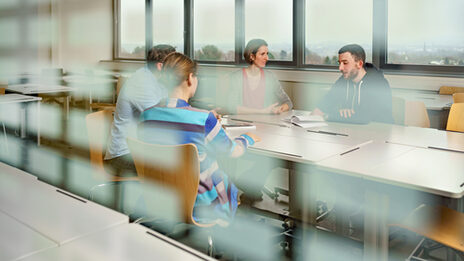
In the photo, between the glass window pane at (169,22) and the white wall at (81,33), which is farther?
the white wall at (81,33)

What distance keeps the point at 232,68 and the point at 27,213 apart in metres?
4.93

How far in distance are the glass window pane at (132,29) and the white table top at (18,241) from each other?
6744mm

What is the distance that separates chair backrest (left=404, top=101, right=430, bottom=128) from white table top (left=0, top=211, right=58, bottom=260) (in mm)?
2489

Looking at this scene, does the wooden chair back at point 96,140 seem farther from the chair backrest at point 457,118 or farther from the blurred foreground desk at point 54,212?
the chair backrest at point 457,118

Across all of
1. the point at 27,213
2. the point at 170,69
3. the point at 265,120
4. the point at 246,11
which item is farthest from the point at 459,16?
the point at 27,213

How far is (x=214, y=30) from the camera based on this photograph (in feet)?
21.0

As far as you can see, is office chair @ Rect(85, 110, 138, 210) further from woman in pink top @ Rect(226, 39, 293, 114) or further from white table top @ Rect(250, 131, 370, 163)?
woman in pink top @ Rect(226, 39, 293, 114)

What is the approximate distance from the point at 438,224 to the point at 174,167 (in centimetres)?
105

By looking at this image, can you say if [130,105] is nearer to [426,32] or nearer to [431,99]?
[431,99]

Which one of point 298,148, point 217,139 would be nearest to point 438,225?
point 298,148

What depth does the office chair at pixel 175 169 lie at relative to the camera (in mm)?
1608

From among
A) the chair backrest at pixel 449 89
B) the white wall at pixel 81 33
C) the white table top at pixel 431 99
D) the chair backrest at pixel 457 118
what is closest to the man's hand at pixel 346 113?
→ the chair backrest at pixel 457 118

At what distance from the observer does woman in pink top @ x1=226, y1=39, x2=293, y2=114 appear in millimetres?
3340

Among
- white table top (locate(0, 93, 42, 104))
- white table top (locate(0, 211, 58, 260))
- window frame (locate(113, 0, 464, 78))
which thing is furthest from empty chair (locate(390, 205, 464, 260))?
white table top (locate(0, 93, 42, 104))
